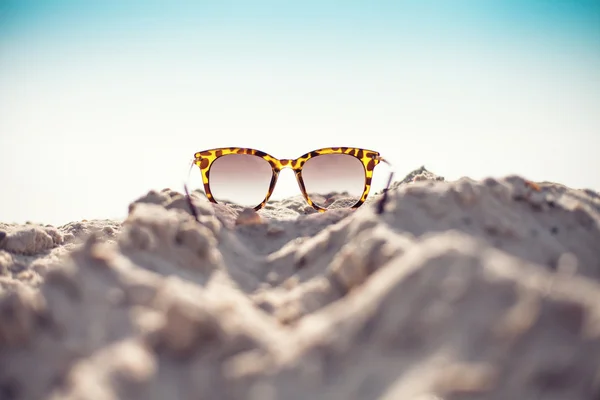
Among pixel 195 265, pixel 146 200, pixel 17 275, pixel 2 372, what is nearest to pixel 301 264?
pixel 195 265

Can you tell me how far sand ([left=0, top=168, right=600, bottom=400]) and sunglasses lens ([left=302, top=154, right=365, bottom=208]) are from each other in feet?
5.53

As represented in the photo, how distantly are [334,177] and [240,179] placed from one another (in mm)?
676

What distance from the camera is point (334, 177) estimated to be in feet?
10.9

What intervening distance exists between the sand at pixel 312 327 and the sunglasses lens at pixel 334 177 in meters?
1.69

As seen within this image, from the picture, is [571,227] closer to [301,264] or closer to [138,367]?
[301,264]

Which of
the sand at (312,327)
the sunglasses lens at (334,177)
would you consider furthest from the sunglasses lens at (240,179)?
the sand at (312,327)

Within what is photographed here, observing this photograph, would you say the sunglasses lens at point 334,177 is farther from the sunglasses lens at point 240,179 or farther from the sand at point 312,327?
the sand at point 312,327

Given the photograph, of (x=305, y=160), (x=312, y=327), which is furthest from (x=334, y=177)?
(x=312, y=327)

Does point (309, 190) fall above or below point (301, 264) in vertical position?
above

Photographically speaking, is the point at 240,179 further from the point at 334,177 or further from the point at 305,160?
the point at 334,177

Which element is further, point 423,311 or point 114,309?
point 114,309

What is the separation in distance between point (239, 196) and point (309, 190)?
19.6 inches

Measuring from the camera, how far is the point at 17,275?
8.71 feet

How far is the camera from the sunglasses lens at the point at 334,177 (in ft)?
10.5
